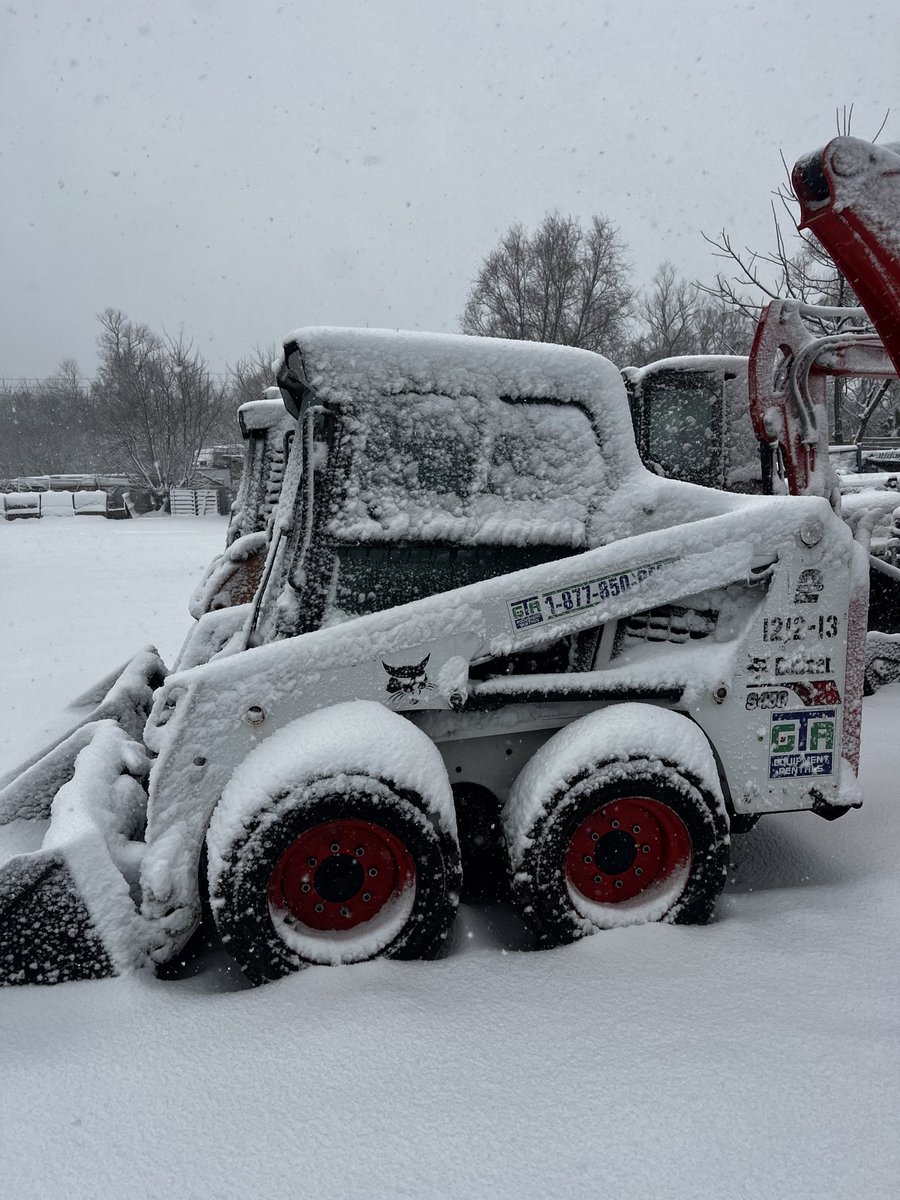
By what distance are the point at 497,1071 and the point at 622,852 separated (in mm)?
925

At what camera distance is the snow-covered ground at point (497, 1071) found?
72.6 inches

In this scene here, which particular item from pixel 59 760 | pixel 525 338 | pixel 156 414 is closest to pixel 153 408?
pixel 156 414

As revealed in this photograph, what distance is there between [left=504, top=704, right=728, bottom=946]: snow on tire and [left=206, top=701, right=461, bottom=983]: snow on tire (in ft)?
1.02

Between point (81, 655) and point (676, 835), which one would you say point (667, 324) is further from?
point (676, 835)

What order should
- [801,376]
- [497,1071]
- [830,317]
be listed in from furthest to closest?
[830,317] → [801,376] → [497,1071]

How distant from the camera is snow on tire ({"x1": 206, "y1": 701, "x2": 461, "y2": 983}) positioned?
2529mm

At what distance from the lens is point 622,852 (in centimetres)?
288

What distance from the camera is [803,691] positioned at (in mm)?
3076

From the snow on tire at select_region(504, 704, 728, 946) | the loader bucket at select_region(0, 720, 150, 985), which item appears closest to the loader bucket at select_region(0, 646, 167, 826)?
the loader bucket at select_region(0, 720, 150, 985)

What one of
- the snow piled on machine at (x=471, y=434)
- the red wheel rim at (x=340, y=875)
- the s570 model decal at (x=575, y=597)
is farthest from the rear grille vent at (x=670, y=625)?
the red wheel rim at (x=340, y=875)

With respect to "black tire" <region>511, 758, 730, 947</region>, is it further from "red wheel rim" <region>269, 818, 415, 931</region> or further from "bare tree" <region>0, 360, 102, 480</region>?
"bare tree" <region>0, 360, 102, 480</region>

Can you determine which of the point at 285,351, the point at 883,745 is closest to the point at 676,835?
the point at 285,351

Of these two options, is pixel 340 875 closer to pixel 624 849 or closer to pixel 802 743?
pixel 624 849

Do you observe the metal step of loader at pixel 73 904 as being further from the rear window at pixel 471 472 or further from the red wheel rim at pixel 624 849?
the red wheel rim at pixel 624 849
